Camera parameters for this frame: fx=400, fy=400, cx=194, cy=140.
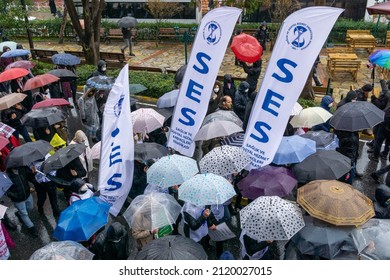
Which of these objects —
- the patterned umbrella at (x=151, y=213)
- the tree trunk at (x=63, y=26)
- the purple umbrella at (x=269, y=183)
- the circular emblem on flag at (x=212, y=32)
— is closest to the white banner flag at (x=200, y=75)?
the circular emblem on flag at (x=212, y=32)

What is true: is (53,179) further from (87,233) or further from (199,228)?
(199,228)

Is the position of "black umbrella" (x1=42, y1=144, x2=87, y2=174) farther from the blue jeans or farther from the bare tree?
the bare tree

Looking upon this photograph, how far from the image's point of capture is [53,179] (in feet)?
23.3

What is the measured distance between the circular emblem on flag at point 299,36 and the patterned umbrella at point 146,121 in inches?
124

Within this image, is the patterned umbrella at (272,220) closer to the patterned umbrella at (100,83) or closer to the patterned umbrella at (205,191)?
the patterned umbrella at (205,191)

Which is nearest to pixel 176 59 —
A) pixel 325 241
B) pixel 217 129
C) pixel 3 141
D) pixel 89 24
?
pixel 89 24

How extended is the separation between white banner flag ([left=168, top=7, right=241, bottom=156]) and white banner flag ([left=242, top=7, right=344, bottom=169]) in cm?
114

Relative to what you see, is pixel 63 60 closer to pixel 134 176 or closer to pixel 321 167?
pixel 134 176

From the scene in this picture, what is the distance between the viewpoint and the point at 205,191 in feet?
18.2

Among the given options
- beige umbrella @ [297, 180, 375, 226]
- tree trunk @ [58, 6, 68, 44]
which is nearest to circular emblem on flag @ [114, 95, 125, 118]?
beige umbrella @ [297, 180, 375, 226]

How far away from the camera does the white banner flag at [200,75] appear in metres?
7.39

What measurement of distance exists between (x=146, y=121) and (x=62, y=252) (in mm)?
3828
